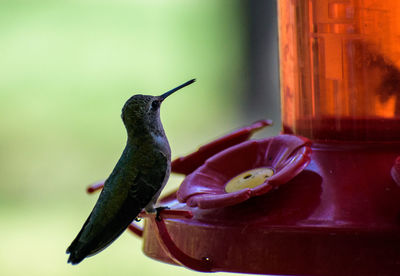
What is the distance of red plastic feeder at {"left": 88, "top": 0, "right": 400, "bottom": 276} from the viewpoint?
2.27 meters

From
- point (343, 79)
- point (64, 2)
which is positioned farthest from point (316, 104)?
point (64, 2)

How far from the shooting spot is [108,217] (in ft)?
9.59

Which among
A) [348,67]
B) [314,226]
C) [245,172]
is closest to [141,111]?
[245,172]

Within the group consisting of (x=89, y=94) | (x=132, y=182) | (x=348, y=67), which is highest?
(x=348, y=67)

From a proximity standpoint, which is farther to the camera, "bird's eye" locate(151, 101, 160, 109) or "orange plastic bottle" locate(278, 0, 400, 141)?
"bird's eye" locate(151, 101, 160, 109)

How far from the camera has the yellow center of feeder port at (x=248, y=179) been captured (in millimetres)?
2568

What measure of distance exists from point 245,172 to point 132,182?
50cm

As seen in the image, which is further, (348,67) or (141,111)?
(141,111)

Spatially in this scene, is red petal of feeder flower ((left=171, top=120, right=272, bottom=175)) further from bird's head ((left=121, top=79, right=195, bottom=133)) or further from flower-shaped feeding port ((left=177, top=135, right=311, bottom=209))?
flower-shaped feeding port ((left=177, top=135, right=311, bottom=209))

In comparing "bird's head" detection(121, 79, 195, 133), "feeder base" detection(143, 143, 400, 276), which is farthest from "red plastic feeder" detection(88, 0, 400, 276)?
"bird's head" detection(121, 79, 195, 133)

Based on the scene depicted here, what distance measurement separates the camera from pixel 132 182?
9.94 ft

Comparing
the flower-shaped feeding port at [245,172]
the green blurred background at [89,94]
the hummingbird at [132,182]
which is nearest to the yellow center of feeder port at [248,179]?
the flower-shaped feeding port at [245,172]

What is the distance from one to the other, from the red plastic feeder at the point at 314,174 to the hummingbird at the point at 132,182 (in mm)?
99

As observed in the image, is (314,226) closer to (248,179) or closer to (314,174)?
(314,174)
